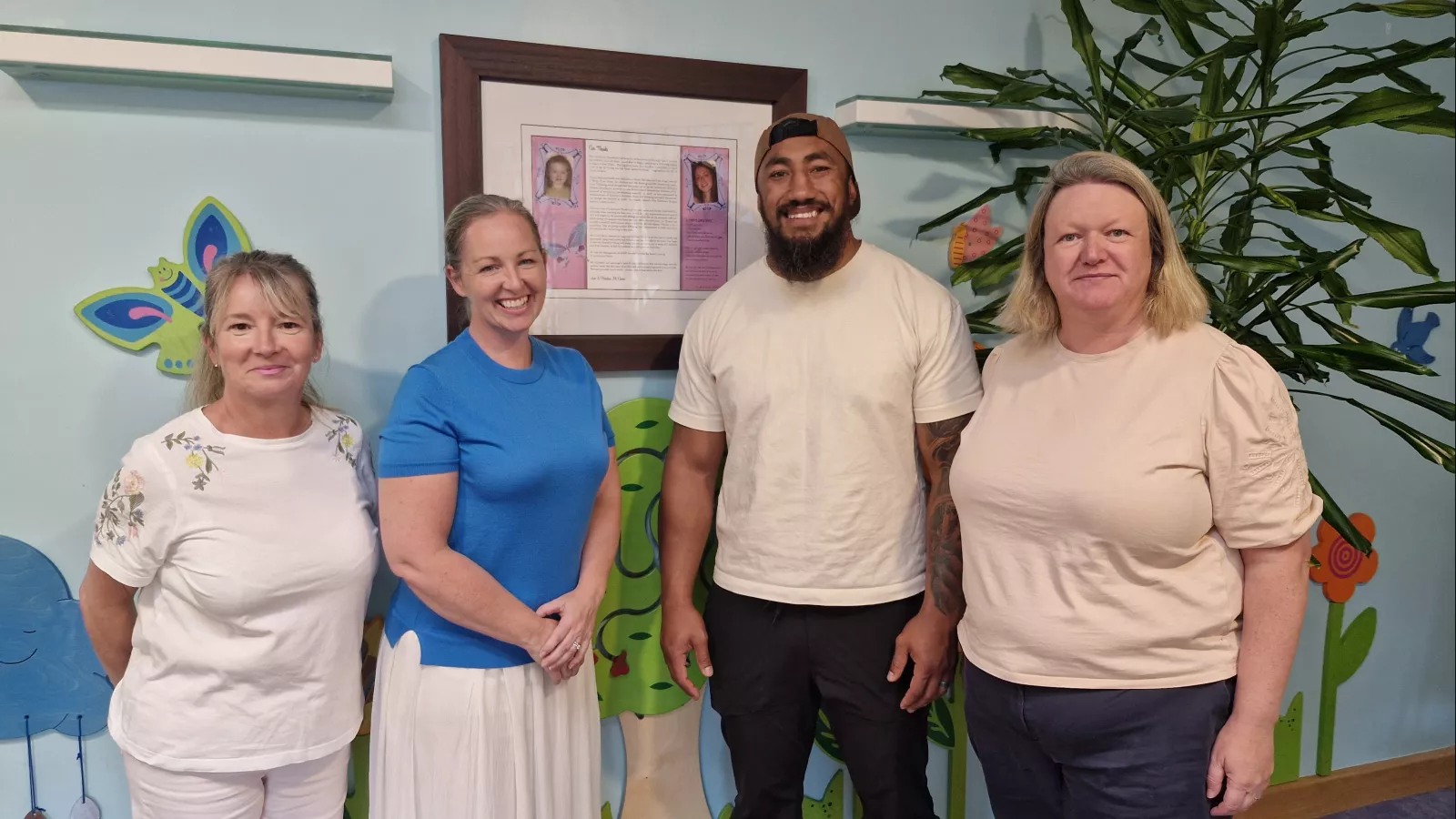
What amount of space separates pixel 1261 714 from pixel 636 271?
1.39 meters

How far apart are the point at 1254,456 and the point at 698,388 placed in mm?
963

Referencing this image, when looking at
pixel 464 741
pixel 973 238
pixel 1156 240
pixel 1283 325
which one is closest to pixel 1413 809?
pixel 1283 325

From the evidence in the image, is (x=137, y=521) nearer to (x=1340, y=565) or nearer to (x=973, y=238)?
(x=973, y=238)

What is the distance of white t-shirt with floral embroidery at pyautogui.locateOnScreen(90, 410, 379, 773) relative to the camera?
4.46ft

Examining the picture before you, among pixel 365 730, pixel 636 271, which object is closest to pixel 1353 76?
pixel 636 271

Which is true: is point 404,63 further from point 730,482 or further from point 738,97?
point 730,482

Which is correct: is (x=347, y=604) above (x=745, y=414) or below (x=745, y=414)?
below

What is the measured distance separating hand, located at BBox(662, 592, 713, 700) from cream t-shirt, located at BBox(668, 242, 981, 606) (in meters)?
0.14

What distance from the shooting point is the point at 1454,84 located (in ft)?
8.09

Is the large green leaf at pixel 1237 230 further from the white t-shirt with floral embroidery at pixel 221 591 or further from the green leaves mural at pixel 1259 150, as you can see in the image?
the white t-shirt with floral embroidery at pixel 221 591

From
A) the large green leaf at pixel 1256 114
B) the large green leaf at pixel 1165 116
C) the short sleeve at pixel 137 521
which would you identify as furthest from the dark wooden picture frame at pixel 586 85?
the large green leaf at pixel 1256 114

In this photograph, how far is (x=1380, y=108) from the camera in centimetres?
156

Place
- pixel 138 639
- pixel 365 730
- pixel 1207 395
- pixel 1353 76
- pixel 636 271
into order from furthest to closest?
pixel 636 271
pixel 365 730
pixel 1353 76
pixel 138 639
pixel 1207 395

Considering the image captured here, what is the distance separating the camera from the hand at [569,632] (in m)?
Result: 1.43
